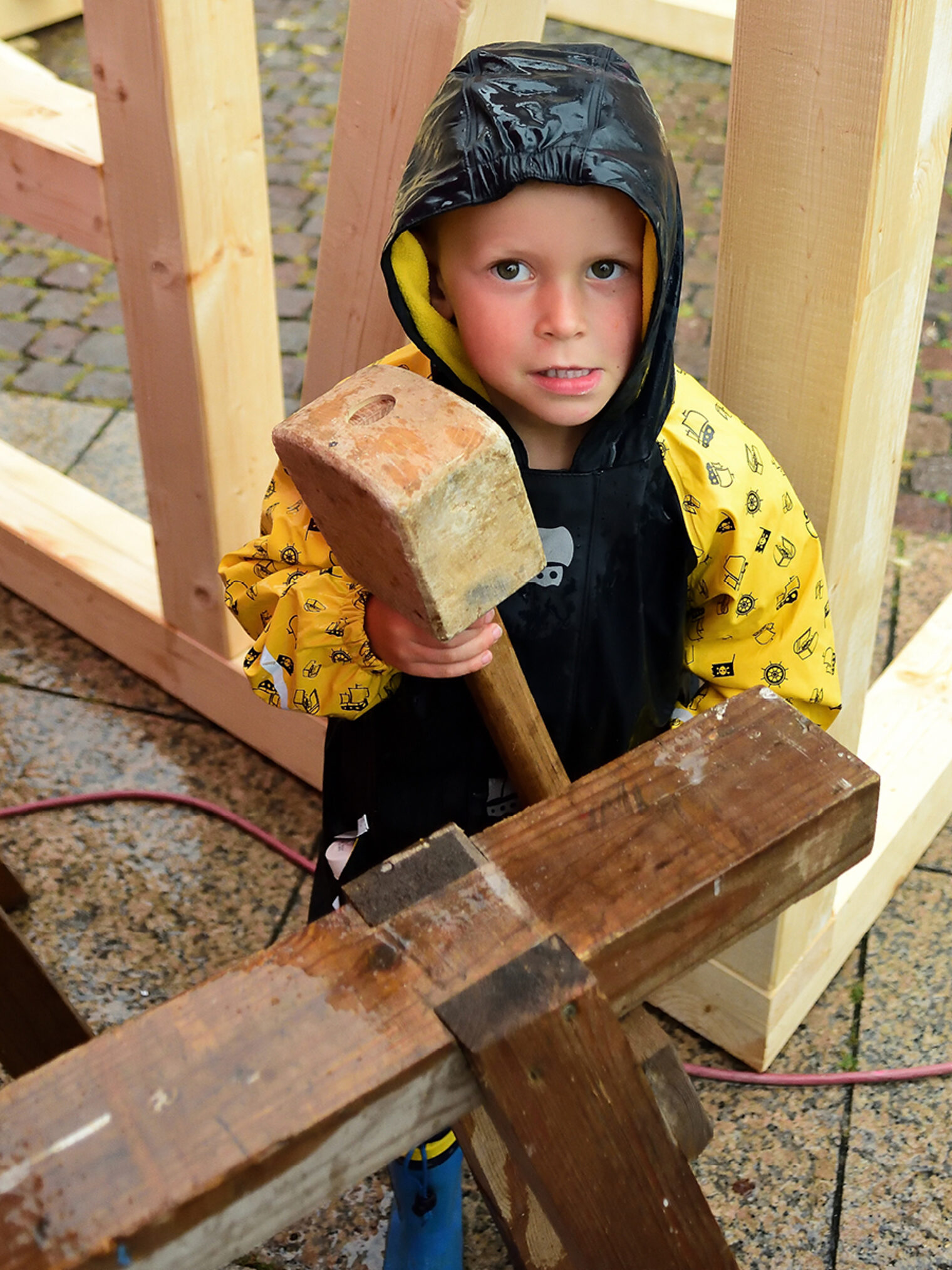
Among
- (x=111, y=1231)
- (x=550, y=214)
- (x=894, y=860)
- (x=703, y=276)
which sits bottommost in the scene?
(x=894, y=860)

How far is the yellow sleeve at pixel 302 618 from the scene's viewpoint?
173cm

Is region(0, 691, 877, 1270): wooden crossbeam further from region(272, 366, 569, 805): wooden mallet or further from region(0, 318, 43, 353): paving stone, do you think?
region(0, 318, 43, 353): paving stone

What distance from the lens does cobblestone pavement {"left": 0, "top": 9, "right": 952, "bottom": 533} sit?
171 inches

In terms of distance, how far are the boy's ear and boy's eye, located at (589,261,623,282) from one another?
210 mm

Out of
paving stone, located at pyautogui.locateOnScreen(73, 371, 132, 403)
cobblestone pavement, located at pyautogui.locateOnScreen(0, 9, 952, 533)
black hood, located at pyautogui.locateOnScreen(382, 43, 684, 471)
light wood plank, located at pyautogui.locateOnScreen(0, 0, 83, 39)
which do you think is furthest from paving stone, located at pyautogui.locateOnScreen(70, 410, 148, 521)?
light wood plank, located at pyautogui.locateOnScreen(0, 0, 83, 39)

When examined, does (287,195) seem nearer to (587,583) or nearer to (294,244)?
(294,244)

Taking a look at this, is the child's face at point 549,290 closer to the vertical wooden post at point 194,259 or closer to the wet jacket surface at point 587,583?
the wet jacket surface at point 587,583

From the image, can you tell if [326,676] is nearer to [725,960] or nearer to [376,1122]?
[376,1122]

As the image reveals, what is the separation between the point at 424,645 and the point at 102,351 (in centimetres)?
352

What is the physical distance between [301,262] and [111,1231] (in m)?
4.46

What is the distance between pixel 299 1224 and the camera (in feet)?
7.86

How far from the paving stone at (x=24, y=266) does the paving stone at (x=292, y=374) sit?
1.17 m

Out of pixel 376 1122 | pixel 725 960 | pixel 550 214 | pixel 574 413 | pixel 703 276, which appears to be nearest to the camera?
pixel 376 1122

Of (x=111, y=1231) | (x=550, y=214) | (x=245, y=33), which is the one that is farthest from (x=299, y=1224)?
(x=245, y=33)
